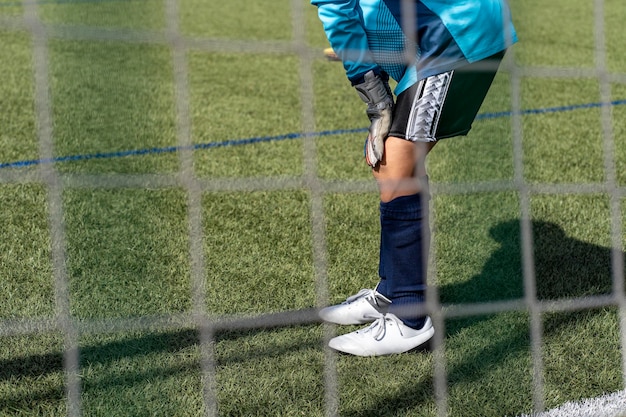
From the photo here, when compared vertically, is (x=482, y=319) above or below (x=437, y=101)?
below

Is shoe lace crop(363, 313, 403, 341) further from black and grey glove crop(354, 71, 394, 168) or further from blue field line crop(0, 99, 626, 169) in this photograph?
blue field line crop(0, 99, 626, 169)

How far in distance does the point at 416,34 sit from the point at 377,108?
0.18 metres

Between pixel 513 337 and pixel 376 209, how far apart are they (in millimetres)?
961

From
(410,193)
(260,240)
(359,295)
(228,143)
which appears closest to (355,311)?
(359,295)

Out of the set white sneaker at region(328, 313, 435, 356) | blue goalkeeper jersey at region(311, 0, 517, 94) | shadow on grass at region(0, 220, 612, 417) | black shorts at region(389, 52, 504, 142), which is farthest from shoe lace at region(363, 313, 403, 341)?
blue goalkeeper jersey at region(311, 0, 517, 94)

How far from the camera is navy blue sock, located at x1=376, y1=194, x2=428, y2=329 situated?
6.09ft

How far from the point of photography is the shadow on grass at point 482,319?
173 cm

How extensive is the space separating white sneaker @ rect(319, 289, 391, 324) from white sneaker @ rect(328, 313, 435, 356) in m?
0.10

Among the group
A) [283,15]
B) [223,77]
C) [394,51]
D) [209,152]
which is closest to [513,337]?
[394,51]

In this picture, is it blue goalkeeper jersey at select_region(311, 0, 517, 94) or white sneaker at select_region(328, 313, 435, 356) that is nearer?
blue goalkeeper jersey at select_region(311, 0, 517, 94)

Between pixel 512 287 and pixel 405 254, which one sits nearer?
pixel 405 254

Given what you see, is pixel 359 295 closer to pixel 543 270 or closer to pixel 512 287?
pixel 512 287

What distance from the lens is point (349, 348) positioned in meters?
1.86

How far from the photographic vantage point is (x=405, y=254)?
1.87m
